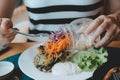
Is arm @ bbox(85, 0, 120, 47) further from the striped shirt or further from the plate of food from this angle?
the striped shirt

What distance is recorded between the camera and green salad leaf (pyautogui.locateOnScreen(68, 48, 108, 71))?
734mm

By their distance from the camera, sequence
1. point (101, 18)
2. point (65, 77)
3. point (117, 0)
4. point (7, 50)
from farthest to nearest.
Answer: point (117, 0)
point (7, 50)
point (101, 18)
point (65, 77)

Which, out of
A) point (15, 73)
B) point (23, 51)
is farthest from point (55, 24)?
point (15, 73)

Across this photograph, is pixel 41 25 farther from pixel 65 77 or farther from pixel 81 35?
pixel 65 77

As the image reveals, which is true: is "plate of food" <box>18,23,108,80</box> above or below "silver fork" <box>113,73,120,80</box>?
below

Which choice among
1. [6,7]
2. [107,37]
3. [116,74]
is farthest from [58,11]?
[116,74]

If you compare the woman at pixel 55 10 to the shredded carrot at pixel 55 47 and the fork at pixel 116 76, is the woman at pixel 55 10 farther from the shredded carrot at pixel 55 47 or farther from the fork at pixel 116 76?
the fork at pixel 116 76

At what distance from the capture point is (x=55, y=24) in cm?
111

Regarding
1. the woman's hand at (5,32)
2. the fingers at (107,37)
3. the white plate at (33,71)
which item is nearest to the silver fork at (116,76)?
the white plate at (33,71)

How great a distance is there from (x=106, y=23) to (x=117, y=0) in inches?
13.5

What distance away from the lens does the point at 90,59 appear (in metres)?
0.75

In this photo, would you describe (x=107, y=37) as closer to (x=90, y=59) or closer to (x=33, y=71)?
(x=90, y=59)

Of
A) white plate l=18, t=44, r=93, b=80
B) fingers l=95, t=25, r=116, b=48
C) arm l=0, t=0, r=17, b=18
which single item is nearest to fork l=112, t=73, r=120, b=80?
white plate l=18, t=44, r=93, b=80

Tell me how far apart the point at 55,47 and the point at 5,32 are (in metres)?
0.21
